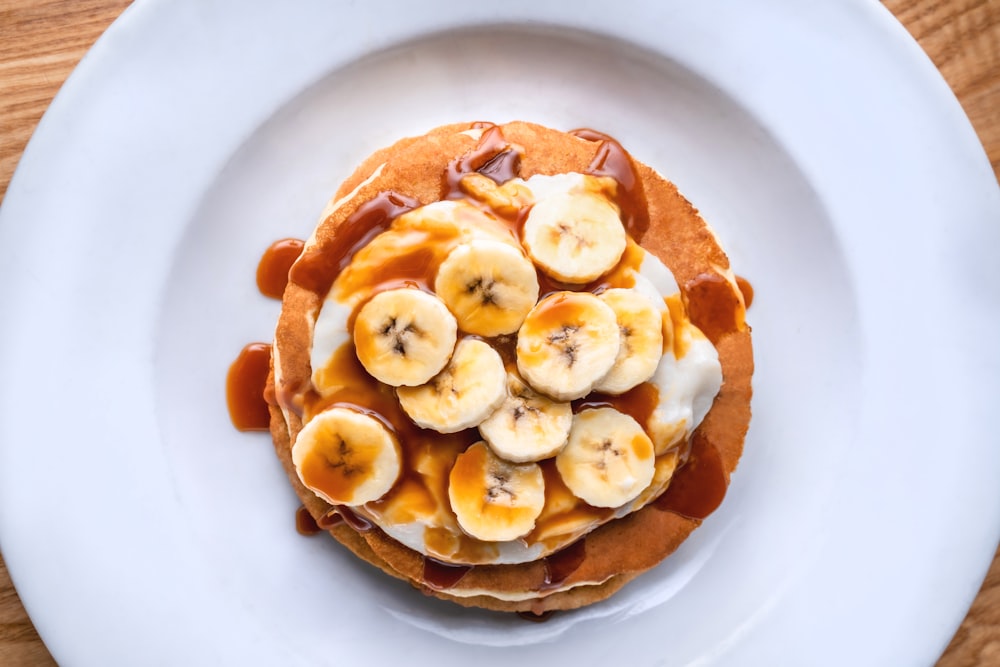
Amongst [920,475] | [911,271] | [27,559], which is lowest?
[920,475]

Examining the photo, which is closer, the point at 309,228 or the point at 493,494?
the point at 493,494

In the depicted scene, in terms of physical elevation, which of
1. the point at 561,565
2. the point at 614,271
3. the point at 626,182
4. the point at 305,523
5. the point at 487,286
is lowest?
the point at 561,565

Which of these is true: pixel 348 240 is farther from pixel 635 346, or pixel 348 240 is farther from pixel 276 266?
pixel 635 346

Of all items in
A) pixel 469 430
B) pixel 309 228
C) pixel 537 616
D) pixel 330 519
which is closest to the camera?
pixel 469 430

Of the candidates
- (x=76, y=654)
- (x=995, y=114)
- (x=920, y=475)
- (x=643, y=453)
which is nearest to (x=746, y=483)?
(x=920, y=475)

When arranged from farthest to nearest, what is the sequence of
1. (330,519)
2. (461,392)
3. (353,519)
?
(330,519) < (353,519) < (461,392)

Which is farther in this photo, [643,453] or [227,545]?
[227,545]

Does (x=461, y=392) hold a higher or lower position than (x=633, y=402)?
higher

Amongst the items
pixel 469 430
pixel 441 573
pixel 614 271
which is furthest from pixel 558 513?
pixel 614 271

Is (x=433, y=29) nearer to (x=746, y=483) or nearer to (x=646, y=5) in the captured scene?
(x=646, y=5)
